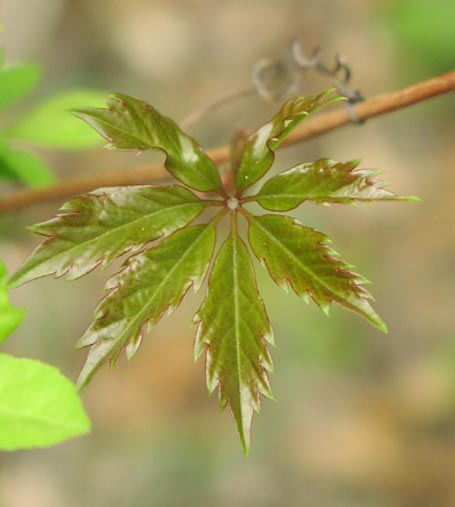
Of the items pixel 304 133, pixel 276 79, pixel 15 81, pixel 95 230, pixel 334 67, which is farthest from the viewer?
pixel 276 79

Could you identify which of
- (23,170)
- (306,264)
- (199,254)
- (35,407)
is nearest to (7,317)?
(35,407)

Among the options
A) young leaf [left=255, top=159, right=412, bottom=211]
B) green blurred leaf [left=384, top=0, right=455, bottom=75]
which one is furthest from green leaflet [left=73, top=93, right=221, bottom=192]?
green blurred leaf [left=384, top=0, right=455, bottom=75]

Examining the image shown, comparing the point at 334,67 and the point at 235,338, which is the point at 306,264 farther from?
the point at 334,67

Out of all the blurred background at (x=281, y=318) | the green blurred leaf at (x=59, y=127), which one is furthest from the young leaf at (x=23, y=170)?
the blurred background at (x=281, y=318)

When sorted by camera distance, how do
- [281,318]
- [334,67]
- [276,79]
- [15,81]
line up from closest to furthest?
[334,67] → [15,81] → [276,79] → [281,318]

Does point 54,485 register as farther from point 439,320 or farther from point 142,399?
point 439,320

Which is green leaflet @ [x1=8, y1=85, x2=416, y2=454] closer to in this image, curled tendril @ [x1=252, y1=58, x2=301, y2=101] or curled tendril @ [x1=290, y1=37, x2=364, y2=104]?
curled tendril @ [x1=290, y1=37, x2=364, y2=104]

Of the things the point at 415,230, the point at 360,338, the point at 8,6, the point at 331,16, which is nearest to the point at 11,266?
the point at 8,6
